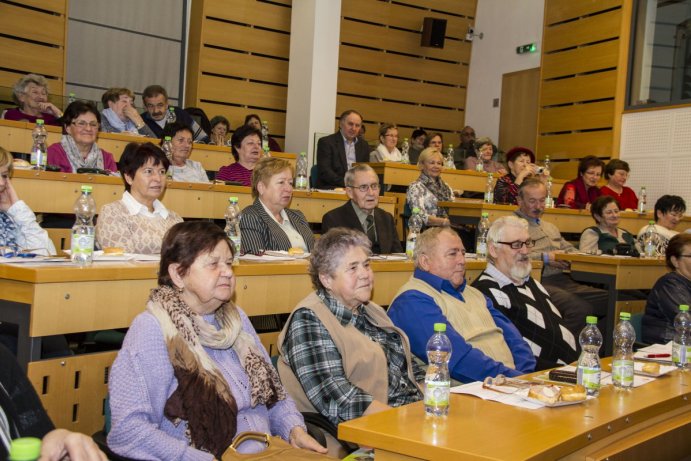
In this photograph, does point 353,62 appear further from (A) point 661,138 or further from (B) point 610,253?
(B) point 610,253

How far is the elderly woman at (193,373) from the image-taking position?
6.58 feet

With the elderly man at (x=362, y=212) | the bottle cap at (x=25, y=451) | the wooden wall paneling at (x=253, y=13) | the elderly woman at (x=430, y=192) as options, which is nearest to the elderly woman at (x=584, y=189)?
the elderly woman at (x=430, y=192)

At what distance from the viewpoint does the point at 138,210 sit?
3.73m

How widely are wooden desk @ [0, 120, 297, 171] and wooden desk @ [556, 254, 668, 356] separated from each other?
3340 mm

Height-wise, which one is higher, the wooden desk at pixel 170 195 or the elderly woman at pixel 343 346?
the wooden desk at pixel 170 195

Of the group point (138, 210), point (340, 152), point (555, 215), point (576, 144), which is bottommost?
point (138, 210)

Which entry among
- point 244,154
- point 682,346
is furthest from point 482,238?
point 682,346

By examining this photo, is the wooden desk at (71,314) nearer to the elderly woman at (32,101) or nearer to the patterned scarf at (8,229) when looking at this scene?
the patterned scarf at (8,229)

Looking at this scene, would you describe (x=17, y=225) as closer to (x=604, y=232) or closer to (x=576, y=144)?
(x=604, y=232)

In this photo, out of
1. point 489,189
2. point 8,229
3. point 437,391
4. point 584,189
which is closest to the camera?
point 437,391

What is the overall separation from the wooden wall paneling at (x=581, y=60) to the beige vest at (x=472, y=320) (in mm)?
7429

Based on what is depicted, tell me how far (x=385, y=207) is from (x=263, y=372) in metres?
3.86

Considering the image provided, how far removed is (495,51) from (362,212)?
7.63 meters

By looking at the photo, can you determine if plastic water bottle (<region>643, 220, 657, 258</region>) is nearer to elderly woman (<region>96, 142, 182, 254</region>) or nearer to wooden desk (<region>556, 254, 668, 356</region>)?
wooden desk (<region>556, 254, 668, 356</region>)
